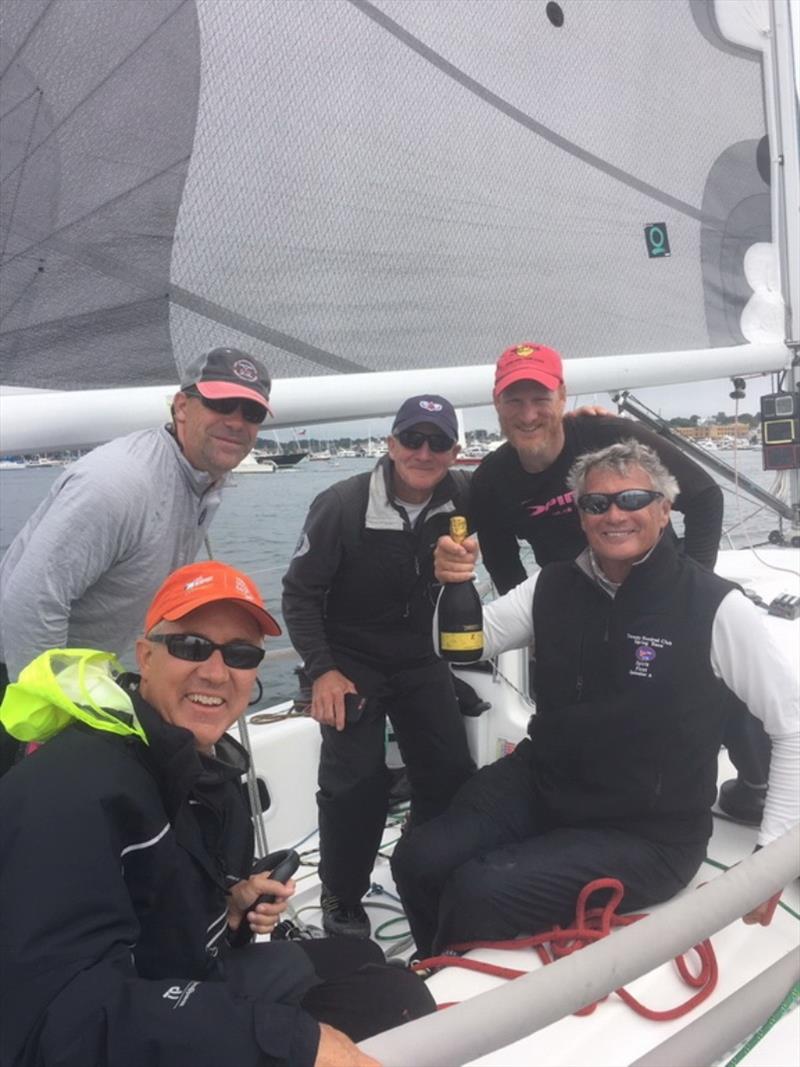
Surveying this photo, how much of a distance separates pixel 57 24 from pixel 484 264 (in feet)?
4.86

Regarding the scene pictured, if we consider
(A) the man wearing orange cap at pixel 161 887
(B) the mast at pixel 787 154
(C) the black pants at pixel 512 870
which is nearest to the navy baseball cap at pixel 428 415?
(A) the man wearing orange cap at pixel 161 887

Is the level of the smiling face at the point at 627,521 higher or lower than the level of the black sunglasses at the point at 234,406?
lower

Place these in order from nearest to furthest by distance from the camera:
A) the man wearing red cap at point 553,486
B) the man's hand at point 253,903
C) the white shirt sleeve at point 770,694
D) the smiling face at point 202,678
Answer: the smiling face at point 202,678, the man's hand at point 253,903, the white shirt sleeve at point 770,694, the man wearing red cap at point 553,486

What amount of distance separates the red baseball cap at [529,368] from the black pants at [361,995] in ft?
4.74

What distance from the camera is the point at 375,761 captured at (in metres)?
2.27

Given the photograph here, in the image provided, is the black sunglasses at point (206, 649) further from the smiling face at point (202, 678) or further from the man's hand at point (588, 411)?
the man's hand at point (588, 411)

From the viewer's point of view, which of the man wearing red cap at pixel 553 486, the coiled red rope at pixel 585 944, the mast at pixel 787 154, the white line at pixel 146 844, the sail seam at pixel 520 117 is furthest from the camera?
the mast at pixel 787 154

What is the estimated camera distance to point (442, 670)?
7.95 ft

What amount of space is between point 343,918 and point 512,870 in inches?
28.5

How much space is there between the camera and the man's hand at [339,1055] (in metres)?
0.90

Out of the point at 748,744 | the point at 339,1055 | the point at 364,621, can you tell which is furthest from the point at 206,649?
the point at 748,744

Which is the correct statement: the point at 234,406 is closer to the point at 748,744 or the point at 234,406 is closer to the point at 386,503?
the point at 386,503

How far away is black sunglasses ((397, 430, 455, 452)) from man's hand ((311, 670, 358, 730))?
680mm

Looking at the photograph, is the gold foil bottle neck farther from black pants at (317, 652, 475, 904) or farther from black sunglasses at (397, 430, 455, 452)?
black pants at (317, 652, 475, 904)
